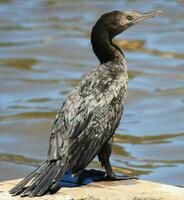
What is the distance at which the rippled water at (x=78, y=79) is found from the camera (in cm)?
1423

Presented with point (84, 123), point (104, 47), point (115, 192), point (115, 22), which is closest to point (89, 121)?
point (84, 123)

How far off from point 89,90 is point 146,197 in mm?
1163

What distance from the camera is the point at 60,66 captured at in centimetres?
1964

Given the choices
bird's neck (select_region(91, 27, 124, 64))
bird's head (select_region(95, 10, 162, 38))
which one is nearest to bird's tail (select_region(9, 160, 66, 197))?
bird's neck (select_region(91, 27, 124, 64))

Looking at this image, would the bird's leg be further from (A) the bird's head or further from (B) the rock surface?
(A) the bird's head

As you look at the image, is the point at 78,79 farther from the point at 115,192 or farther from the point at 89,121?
the point at 115,192

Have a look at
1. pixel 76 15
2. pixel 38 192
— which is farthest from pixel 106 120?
pixel 76 15

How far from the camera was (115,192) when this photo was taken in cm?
875

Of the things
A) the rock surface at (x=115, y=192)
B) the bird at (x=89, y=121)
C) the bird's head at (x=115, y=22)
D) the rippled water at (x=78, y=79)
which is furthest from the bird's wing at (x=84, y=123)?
the rippled water at (x=78, y=79)

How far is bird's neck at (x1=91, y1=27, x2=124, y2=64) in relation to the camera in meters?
9.55

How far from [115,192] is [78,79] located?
377 inches

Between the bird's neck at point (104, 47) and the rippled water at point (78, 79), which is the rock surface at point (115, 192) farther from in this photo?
the rippled water at point (78, 79)

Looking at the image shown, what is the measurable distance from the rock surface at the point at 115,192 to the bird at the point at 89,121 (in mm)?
120

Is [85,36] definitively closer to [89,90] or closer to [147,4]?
[147,4]
